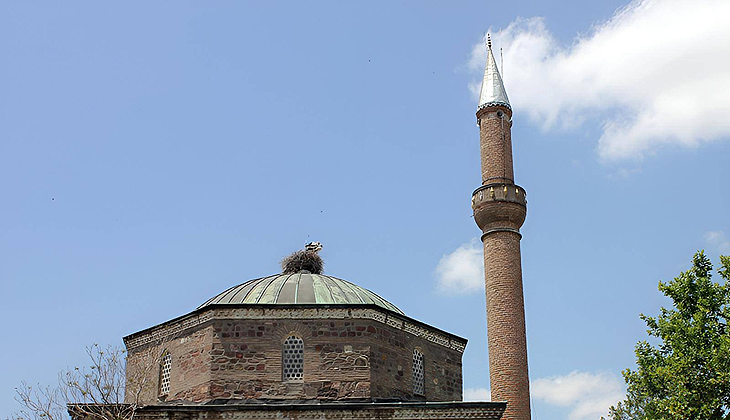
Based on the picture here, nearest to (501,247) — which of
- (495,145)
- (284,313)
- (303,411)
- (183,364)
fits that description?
(495,145)

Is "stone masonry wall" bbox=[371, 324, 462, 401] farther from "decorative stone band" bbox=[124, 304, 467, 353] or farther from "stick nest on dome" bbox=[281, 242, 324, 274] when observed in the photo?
"stick nest on dome" bbox=[281, 242, 324, 274]

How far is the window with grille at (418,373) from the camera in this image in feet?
47.9

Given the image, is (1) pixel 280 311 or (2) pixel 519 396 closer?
(1) pixel 280 311

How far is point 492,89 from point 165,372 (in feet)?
37.1

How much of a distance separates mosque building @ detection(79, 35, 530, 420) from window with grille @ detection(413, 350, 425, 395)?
0.06 ft

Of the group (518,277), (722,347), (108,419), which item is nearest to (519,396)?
(518,277)

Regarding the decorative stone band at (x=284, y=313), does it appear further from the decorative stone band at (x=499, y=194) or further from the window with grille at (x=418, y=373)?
the decorative stone band at (x=499, y=194)

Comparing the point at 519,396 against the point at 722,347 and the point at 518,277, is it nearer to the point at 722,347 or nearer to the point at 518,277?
the point at 518,277

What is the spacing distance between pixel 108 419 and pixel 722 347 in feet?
36.5

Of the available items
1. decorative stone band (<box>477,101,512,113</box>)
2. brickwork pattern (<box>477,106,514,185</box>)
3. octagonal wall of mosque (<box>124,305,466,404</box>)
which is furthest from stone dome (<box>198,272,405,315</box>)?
decorative stone band (<box>477,101,512,113</box>)

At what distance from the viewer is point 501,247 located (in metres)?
18.1

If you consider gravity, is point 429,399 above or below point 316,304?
below

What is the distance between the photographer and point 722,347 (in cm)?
1412

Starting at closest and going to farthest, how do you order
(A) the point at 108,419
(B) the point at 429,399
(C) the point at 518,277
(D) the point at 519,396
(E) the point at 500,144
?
1. (A) the point at 108,419
2. (B) the point at 429,399
3. (D) the point at 519,396
4. (C) the point at 518,277
5. (E) the point at 500,144
